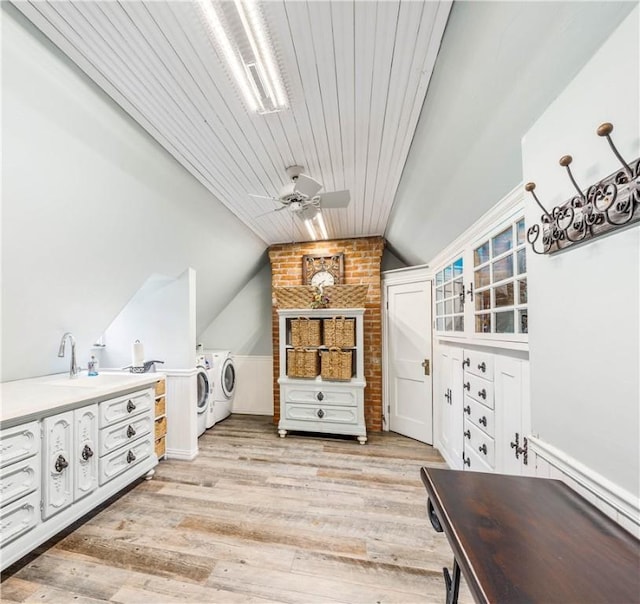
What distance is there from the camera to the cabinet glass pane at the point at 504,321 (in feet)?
5.66

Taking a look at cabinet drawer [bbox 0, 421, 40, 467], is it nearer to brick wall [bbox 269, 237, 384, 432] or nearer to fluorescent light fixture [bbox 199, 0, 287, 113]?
fluorescent light fixture [bbox 199, 0, 287, 113]

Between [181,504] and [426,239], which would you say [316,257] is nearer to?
[426,239]

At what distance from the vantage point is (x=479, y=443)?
2.10 meters

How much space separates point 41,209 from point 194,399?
2.16 m

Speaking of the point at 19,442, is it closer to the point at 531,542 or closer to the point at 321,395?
the point at 531,542

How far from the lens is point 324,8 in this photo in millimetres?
1088

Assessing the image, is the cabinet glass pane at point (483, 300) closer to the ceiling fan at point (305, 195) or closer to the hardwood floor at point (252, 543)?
the ceiling fan at point (305, 195)

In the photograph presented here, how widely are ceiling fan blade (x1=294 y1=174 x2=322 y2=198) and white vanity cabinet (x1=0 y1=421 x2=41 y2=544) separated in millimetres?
2155

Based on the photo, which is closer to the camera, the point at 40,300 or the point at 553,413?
the point at 553,413

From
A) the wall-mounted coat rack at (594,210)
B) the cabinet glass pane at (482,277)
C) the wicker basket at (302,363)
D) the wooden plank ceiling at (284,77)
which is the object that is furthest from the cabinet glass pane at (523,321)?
the wicker basket at (302,363)

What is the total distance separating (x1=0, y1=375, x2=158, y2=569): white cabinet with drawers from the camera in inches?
60.6

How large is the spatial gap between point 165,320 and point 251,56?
267 centimetres

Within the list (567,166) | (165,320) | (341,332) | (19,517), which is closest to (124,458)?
(19,517)

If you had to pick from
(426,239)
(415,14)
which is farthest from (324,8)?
(426,239)
